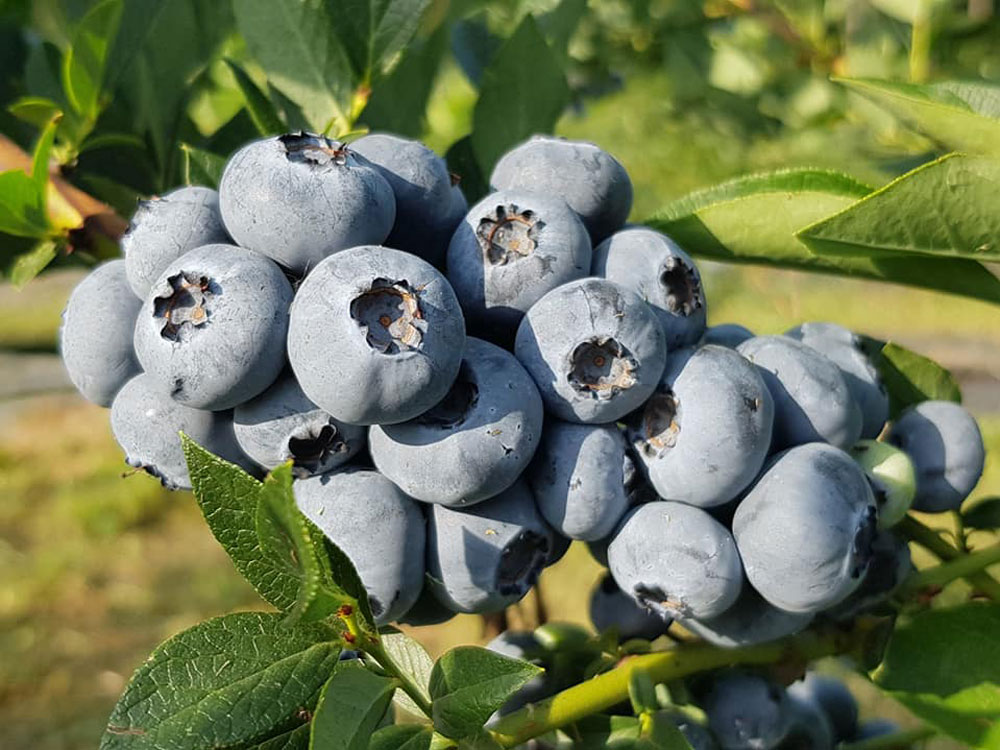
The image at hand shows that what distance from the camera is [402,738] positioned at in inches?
28.6

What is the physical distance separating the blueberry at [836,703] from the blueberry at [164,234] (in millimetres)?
926

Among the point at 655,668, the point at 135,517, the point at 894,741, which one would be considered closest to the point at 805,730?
the point at 894,741

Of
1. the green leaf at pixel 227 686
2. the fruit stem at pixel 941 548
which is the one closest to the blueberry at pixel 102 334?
the green leaf at pixel 227 686

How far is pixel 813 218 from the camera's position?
3.19ft

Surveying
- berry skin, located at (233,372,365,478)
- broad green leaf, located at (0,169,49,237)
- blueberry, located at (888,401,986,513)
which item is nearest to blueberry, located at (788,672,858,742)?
blueberry, located at (888,401,986,513)

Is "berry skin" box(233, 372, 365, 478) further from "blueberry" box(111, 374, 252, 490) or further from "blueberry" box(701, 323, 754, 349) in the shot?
"blueberry" box(701, 323, 754, 349)

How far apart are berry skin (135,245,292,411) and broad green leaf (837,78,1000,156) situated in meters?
0.53

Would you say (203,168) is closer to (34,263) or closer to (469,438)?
(34,263)

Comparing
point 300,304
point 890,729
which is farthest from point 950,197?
point 890,729

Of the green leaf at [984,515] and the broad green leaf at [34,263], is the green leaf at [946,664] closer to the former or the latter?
the green leaf at [984,515]

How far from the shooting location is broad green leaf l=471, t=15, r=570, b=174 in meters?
1.15

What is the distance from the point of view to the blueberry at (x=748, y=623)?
886 mm

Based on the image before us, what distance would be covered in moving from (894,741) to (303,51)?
1.01 meters

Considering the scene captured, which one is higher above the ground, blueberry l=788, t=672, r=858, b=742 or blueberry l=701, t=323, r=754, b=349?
blueberry l=701, t=323, r=754, b=349
